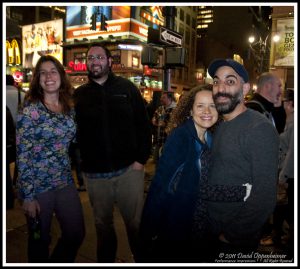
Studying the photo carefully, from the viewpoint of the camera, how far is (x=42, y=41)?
3250 centimetres

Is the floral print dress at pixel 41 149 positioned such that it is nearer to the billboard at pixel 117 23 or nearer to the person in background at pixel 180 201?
the person in background at pixel 180 201

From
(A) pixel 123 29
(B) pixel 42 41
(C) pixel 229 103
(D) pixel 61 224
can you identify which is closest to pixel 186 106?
(C) pixel 229 103

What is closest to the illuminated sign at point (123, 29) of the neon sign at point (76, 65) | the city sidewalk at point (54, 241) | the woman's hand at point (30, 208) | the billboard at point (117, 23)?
the billboard at point (117, 23)

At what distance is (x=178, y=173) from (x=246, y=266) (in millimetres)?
1000

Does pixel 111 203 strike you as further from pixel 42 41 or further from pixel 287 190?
pixel 42 41

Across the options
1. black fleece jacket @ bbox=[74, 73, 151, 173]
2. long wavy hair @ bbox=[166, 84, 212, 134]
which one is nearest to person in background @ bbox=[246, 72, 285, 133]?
long wavy hair @ bbox=[166, 84, 212, 134]

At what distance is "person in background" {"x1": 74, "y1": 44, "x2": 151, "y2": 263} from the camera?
3287 millimetres

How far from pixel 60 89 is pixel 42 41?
3283 cm

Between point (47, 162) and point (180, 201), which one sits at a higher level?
point (47, 162)

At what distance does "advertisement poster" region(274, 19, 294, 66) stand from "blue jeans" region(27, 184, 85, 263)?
446 inches

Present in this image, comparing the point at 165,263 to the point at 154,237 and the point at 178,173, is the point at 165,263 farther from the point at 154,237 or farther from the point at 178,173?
the point at 178,173

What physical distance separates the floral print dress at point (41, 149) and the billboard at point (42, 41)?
30406 mm

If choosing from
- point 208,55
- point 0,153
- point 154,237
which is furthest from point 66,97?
point 208,55

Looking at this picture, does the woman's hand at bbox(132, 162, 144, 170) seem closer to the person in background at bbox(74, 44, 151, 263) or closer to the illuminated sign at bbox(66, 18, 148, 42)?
the person in background at bbox(74, 44, 151, 263)
